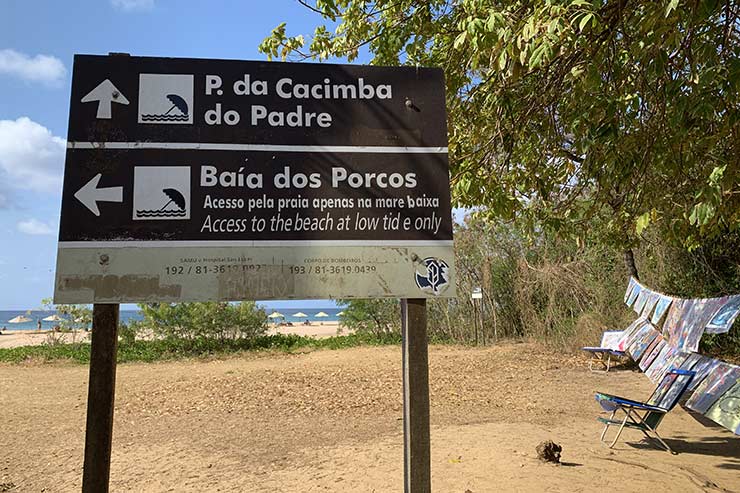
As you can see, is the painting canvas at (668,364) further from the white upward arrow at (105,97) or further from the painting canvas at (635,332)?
the white upward arrow at (105,97)

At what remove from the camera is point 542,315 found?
15547 millimetres

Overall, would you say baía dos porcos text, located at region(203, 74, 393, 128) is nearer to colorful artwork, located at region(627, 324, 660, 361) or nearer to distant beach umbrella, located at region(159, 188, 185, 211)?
distant beach umbrella, located at region(159, 188, 185, 211)

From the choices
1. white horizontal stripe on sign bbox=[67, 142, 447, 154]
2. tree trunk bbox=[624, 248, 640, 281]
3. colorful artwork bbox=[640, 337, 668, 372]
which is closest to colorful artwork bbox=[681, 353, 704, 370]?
colorful artwork bbox=[640, 337, 668, 372]

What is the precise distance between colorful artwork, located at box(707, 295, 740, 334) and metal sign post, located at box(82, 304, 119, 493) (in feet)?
19.6

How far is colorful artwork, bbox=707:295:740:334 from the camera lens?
5.75 metres

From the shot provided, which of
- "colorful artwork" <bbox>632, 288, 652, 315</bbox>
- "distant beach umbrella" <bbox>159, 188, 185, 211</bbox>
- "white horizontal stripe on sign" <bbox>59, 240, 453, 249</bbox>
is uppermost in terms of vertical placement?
"distant beach umbrella" <bbox>159, 188, 185, 211</bbox>

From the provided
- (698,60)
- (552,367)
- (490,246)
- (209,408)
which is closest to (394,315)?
(490,246)

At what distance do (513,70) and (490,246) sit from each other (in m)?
14.5

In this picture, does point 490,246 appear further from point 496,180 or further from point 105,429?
point 105,429

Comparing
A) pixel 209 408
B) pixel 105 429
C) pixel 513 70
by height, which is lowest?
pixel 209 408

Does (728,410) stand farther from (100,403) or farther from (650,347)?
(100,403)

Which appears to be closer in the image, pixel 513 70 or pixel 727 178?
pixel 513 70

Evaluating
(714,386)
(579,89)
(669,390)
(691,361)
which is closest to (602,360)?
(691,361)

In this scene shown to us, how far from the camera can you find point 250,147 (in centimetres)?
256
